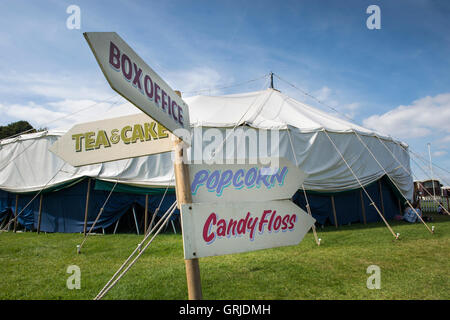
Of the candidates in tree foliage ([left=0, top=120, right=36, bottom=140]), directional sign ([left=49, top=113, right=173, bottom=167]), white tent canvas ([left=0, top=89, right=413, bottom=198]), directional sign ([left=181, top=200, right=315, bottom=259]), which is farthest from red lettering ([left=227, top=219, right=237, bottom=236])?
tree foliage ([left=0, top=120, right=36, bottom=140])

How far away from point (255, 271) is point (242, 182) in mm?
2290

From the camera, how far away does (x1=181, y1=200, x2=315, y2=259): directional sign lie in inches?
53.1

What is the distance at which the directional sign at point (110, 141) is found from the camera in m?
1.96

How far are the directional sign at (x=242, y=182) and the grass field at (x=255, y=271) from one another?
4.87 feet

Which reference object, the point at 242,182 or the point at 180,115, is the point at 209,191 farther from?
the point at 180,115

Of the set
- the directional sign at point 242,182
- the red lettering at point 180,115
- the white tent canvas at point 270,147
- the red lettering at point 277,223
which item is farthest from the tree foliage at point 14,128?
the red lettering at point 277,223

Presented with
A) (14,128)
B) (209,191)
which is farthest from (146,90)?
(14,128)

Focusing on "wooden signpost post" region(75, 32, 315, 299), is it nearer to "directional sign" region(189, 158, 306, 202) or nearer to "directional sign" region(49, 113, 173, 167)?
"directional sign" region(189, 158, 306, 202)

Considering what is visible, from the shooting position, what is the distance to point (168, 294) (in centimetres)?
273

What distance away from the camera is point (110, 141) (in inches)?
79.0
